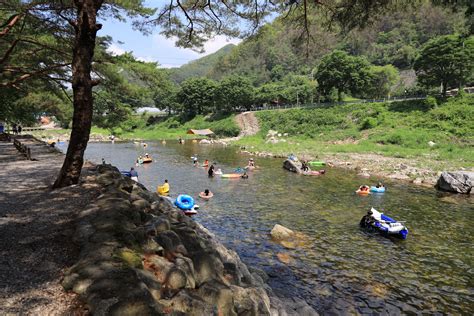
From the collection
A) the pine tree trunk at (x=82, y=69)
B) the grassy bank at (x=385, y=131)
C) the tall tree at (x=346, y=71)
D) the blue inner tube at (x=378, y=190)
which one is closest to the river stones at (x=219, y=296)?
the pine tree trunk at (x=82, y=69)

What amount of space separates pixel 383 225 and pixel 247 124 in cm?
5871

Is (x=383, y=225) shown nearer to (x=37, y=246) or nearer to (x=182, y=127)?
(x=37, y=246)

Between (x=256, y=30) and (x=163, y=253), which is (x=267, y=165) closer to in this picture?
(x=256, y=30)

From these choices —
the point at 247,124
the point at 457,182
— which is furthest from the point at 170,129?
the point at 457,182

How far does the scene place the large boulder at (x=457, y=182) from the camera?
22.1m

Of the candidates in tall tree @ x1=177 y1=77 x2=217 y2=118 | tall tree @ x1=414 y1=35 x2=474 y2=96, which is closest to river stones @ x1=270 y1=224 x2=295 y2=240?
tall tree @ x1=414 y1=35 x2=474 y2=96

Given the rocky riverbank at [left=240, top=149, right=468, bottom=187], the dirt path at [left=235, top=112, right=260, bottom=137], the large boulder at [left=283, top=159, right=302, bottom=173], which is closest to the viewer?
the rocky riverbank at [left=240, top=149, right=468, bottom=187]

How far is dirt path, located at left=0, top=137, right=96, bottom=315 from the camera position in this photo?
15.3ft

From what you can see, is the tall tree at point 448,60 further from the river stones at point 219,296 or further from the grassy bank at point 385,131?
the river stones at point 219,296

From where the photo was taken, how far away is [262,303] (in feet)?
22.5

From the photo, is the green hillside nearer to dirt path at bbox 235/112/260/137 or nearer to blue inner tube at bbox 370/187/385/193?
blue inner tube at bbox 370/187/385/193

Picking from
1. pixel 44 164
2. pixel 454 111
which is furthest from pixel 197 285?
pixel 454 111

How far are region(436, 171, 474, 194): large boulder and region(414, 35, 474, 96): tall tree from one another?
33074 millimetres

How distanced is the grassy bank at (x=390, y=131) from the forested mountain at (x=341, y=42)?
1148cm
